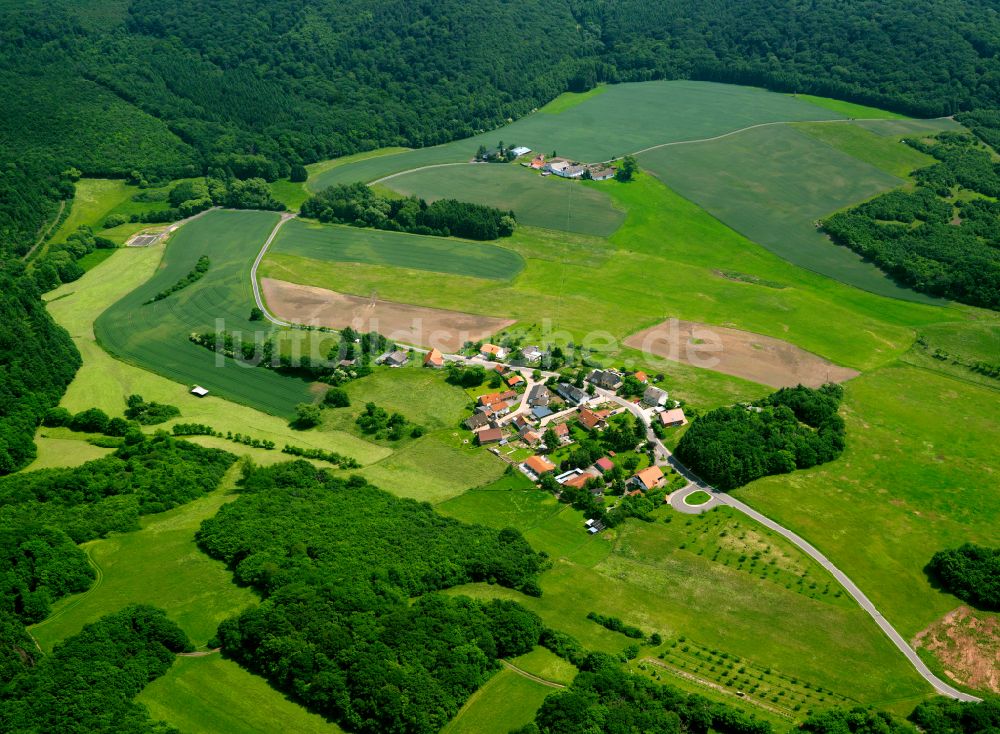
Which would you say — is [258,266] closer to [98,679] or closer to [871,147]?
[98,679]

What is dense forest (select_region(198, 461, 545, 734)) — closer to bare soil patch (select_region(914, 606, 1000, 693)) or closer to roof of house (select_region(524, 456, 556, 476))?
roof of house (select_region(524, 456, 556, 476))

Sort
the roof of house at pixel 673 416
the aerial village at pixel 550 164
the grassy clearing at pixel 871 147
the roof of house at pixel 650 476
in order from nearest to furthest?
the roof of house at pixel 650 476
the roof of house at pixel 673 416
the grassy clearing at pixel 871 147
the aerial village at pixel 550 164

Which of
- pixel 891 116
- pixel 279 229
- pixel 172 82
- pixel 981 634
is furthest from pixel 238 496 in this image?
pixel 891 116

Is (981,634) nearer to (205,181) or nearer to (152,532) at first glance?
(152,532)

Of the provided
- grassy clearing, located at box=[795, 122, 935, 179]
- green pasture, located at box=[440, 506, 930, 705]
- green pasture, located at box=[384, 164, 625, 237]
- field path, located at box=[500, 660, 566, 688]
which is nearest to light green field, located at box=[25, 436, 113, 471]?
green pasture, located at box=[440, 506, 930, 705]

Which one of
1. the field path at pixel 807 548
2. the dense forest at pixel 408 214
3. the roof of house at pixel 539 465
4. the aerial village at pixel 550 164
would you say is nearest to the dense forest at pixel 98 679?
the roof of house at pixel 539 465

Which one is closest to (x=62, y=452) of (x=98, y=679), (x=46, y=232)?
(x=98, y=679)

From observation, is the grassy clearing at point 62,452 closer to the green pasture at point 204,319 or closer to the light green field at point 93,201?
the green pasture at point 204,319

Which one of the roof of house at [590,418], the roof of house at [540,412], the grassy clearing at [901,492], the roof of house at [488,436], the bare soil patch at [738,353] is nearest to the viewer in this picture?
the grassy clearing at [901,492]
